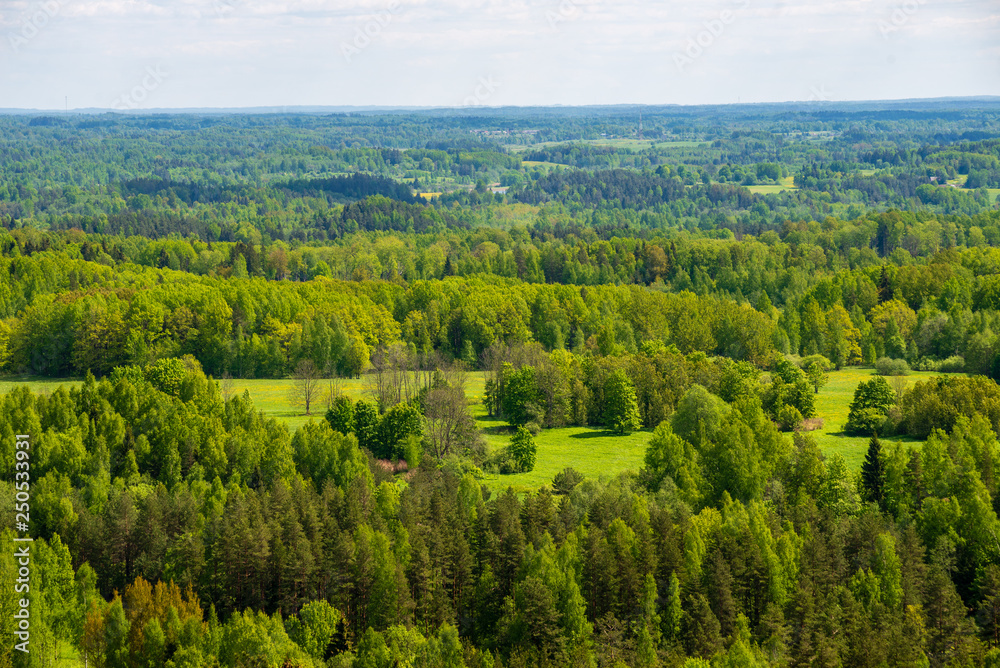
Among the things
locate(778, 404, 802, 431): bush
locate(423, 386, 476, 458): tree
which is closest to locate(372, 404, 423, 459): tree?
locate(423, 386, 476, 458): tree

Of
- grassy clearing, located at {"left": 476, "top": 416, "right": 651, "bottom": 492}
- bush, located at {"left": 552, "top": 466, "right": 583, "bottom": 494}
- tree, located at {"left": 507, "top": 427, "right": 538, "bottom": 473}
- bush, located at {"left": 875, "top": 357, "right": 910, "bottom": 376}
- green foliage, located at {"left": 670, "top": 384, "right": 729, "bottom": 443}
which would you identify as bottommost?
bush, located at {"left": 875, "top": 357, "right": 910, "bottom": 376}

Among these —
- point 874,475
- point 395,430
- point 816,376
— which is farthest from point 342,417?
point 816,376

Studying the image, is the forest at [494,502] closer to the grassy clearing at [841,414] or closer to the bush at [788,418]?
the bush at [788,418]

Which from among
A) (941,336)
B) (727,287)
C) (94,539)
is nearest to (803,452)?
(94,539)

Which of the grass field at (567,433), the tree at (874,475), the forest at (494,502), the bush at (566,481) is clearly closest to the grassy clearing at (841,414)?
the grass field at (567,433)

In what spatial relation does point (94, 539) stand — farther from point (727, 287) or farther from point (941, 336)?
point (727, 287)

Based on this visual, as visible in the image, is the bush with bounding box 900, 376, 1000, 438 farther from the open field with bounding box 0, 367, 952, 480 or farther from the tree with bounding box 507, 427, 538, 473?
the tree with bounding box 507, 427, 538, 473

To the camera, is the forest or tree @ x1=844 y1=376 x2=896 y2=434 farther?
tree @ x1=844 y1=376 x2=896 y2=434

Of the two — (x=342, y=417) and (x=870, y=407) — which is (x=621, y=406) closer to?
(x=870, y=407)
